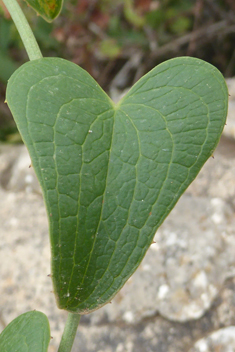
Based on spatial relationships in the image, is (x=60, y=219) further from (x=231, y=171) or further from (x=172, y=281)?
(x=231, y=171)

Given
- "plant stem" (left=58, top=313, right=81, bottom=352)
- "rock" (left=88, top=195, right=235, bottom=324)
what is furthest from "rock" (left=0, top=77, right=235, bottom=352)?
"plant stem" (left=58, top=313, right=81, bottom=352)

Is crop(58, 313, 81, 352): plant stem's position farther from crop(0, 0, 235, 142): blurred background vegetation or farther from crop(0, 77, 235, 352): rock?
crop(0, 0, 235, 142): blurred background vegetation

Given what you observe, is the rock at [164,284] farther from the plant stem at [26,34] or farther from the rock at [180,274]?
the plant stem at [26,34]

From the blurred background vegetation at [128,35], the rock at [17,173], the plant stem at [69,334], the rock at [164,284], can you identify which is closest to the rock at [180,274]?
the rock at [164,284]

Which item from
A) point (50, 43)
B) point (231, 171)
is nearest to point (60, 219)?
point (231, 171)

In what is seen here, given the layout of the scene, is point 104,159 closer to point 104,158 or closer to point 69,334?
point 104,158

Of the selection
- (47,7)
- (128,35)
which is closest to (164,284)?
(47,7)
